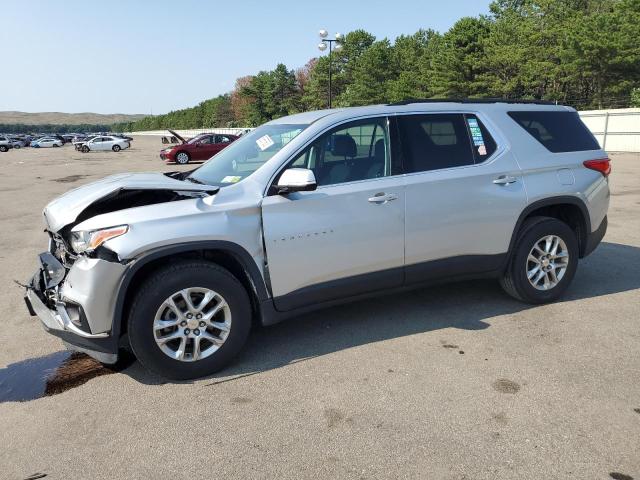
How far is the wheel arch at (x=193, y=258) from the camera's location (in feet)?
11.0

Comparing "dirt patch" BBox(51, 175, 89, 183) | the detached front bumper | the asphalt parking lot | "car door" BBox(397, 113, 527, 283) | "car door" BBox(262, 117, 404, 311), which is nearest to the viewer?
the asphalt parking lot

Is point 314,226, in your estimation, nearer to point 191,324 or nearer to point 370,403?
point 191,324

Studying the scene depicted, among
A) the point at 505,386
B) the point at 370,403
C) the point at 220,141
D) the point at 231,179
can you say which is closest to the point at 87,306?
the point at 231,179

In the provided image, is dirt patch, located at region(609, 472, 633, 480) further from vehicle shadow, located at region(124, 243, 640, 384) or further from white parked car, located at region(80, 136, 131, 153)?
white parked car, located at region(80, 136, 131, 153)

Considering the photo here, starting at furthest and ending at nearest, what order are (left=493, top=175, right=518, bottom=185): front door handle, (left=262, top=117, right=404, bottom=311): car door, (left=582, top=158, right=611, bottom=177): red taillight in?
(left=582, top=158, right=611, bottom=177): red taillight
(left=493, top=175, right=518, bottom=185): front door handle
(left=262, top=117, right=404, bottom=311): car door

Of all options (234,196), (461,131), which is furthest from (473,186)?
(234,196)

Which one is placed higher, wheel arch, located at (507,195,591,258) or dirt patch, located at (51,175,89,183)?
wheel arch, located at (507,195,591,258)

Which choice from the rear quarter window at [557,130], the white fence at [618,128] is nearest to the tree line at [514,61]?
the white fence at [618,128]

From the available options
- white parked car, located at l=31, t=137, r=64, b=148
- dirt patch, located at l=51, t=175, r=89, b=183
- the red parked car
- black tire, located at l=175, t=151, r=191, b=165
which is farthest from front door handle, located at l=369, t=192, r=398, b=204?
white parked car, located at l=31, t=137, r=64, b=148

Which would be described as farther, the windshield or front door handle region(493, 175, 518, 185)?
front door handle region(493, 175, 518, 185)

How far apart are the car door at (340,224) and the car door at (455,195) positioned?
0.52 feet

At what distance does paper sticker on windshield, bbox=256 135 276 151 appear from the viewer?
4.21 meters

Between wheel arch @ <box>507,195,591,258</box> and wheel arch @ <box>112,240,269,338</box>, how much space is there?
235 centimetres

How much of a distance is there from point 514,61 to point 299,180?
48.0m
